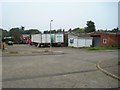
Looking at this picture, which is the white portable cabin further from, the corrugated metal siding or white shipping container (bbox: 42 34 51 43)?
white shipping container (bbox: 42 34 51 43)

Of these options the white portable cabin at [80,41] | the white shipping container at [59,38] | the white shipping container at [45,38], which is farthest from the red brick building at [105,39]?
the white shipping container at [45,38]

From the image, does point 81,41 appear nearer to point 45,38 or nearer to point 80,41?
point 80,41

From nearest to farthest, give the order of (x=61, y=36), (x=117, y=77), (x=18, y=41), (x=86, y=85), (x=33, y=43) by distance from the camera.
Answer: (x=86, y=85), (x=117, y=77), (x=61, y=36), (x=33, y=43), (x=18, y=41)

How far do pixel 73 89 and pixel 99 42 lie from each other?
45552mm

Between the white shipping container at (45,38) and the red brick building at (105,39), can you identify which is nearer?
the white shipping container at (45,38)

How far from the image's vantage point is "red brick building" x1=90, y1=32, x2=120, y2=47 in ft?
172

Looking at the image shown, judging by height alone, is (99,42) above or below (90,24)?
below

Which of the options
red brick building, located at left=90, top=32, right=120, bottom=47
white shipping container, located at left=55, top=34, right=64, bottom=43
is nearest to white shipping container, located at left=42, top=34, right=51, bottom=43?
white shipping container, located at left=55, top=34, right=64, bottom=43

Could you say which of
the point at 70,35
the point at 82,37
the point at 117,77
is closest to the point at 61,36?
the point at 70,35

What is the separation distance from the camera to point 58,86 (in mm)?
9266

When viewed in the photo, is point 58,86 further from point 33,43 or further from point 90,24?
point 90,24

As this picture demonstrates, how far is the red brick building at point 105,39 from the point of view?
172 ft

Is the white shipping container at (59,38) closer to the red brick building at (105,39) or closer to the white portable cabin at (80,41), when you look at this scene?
the white portable cabin at (80,41)

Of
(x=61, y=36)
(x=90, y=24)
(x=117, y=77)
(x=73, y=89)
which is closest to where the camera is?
(x=73, y=89)
